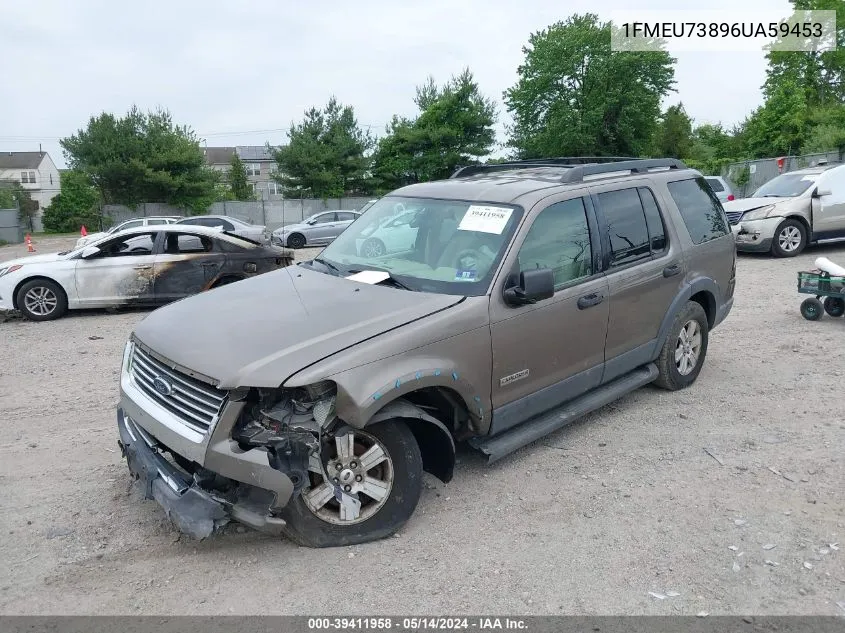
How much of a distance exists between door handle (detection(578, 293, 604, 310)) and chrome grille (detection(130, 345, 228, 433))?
249cm

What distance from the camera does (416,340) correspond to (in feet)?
11.7

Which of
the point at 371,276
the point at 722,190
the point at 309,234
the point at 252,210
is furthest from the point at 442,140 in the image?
the point at 371,276

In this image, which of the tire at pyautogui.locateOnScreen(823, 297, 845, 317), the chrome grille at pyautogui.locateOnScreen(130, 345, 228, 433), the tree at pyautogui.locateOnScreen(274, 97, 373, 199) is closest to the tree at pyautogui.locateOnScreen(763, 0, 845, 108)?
the tree at pyautogui.locateOnScreen(274, 97, 373, 199)

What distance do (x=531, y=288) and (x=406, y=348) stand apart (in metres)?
0.90

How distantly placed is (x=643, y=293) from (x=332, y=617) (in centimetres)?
336

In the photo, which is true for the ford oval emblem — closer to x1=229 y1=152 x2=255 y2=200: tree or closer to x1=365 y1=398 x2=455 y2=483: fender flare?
x1=365 y1=398 x2=455 y2=483: fender flare

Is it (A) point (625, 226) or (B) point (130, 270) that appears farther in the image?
(B) point (130, 270)

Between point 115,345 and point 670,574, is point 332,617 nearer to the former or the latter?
point 670,574

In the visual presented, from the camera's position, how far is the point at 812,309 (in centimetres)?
822

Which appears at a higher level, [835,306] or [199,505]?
[199,505]

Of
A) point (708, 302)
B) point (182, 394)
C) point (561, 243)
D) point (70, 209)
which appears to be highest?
point (70, 209)

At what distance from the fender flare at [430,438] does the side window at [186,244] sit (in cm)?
757

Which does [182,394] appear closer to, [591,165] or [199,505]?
[199,505]

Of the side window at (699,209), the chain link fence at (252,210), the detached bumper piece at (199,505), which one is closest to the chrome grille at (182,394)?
the detached bumper piece at (199,505)
